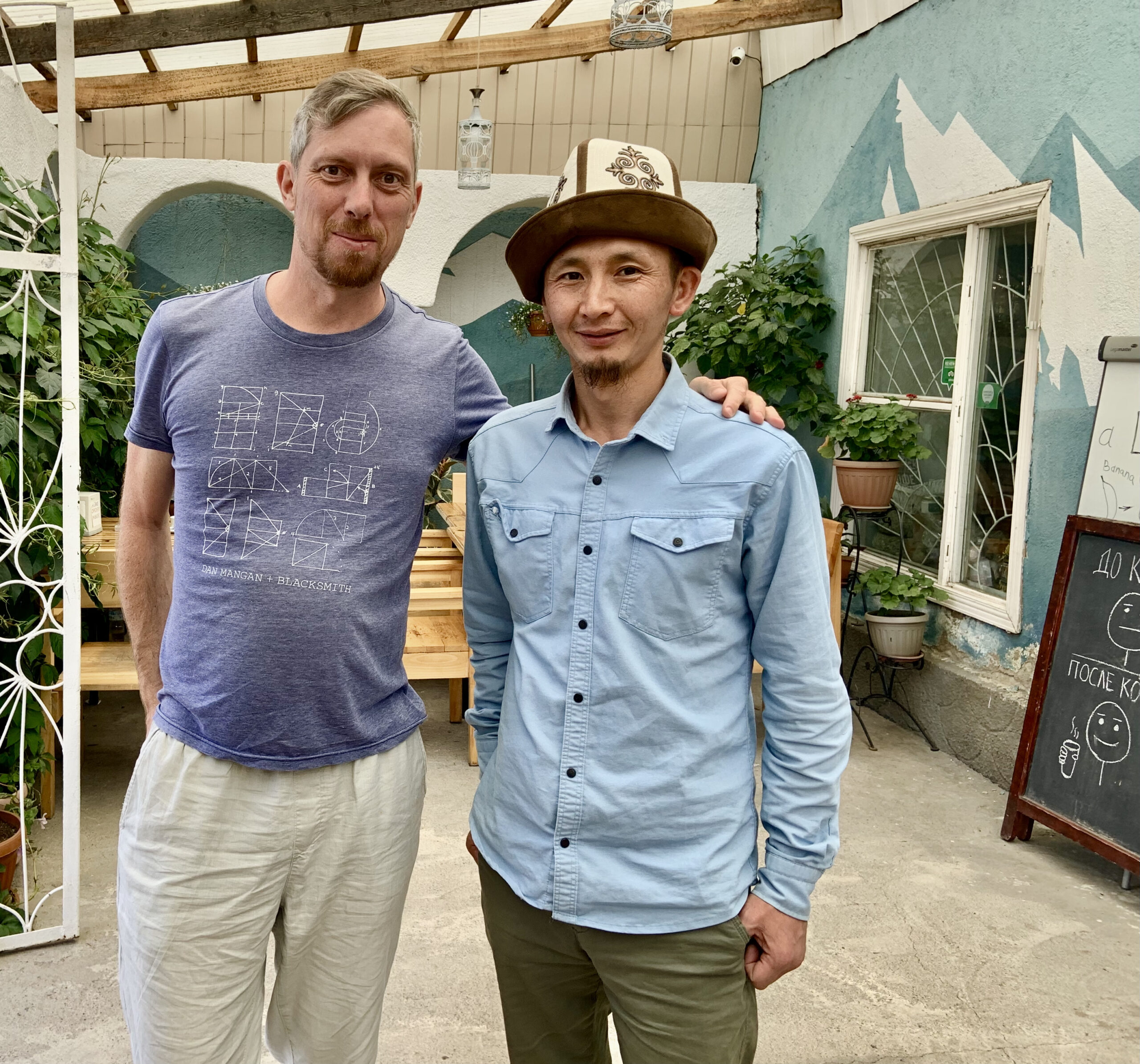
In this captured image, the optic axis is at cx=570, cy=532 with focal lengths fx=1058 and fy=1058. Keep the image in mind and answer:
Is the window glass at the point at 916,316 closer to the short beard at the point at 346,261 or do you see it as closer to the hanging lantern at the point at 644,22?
the hanging lantern at the point at 644,22

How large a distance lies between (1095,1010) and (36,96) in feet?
21.3

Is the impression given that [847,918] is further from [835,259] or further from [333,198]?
[835,259]

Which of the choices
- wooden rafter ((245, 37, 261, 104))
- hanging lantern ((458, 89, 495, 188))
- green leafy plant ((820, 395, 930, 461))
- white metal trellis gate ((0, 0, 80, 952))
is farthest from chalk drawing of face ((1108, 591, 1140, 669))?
wooden rafter ((245, 37, 261, 104))

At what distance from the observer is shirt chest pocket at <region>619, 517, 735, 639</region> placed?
1.46 meters

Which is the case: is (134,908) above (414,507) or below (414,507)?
below

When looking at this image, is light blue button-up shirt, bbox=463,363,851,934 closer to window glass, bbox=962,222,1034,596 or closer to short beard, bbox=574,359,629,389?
short beard, bbox=574,359,629,389

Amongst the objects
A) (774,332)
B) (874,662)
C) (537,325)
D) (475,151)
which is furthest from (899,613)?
(537,325)

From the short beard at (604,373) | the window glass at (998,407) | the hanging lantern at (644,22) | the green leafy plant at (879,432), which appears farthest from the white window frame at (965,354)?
the short beard at (604,373)

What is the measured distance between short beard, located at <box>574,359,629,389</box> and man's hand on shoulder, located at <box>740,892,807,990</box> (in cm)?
75

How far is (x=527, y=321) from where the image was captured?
7.88m

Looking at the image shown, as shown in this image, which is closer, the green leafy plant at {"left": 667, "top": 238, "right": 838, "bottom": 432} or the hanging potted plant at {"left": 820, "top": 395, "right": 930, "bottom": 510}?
the hanging potted plant at {"left": 820, "top": 395, "right": 930, "bottom": 510}

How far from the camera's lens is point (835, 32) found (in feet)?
19.4

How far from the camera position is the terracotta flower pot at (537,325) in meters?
7.55

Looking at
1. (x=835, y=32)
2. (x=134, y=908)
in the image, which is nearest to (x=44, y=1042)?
(x=134, y=908)
